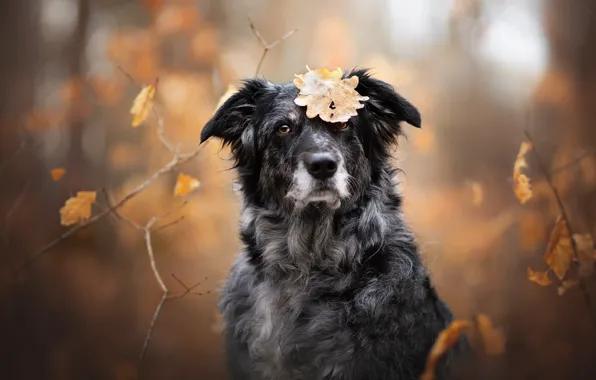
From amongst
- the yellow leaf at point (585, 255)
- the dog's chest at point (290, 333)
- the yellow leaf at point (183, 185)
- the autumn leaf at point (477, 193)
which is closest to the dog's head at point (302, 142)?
the dog's chest at point (290, 333)

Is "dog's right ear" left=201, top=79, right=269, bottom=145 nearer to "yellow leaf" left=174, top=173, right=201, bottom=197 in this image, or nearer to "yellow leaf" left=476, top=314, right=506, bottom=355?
"yellow leaf" left=174, top=173, right=201, bottom=197

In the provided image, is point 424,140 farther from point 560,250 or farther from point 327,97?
point 327,97

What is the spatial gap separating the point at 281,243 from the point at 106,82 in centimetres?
298

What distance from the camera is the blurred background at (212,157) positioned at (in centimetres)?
431

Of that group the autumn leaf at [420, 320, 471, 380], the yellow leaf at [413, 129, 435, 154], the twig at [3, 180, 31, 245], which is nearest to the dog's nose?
the autumn leaf at [420, 320, 471, 380]

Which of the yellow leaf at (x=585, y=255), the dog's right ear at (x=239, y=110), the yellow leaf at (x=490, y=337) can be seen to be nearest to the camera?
the dog's right ear at (x=239, y=110)

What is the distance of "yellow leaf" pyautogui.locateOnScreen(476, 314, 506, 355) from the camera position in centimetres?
416

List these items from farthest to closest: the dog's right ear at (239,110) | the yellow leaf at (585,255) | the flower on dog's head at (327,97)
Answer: the yellow leaf at (585,255)
the dog's right ear at (239,110)
the flower on dog's head at (327,97)

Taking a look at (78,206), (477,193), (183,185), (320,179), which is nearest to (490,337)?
(477,193)

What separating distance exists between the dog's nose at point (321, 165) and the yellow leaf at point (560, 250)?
5.41 feet

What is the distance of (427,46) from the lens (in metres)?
5.65

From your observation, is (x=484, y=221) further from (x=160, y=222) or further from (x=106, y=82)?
(x=106, y=82)

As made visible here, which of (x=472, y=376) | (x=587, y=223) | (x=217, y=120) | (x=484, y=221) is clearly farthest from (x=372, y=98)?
(x=484, y=221)

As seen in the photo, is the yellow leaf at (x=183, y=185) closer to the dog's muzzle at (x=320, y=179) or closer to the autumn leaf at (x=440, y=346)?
the dog's muzzle at (x=320, y=179)
